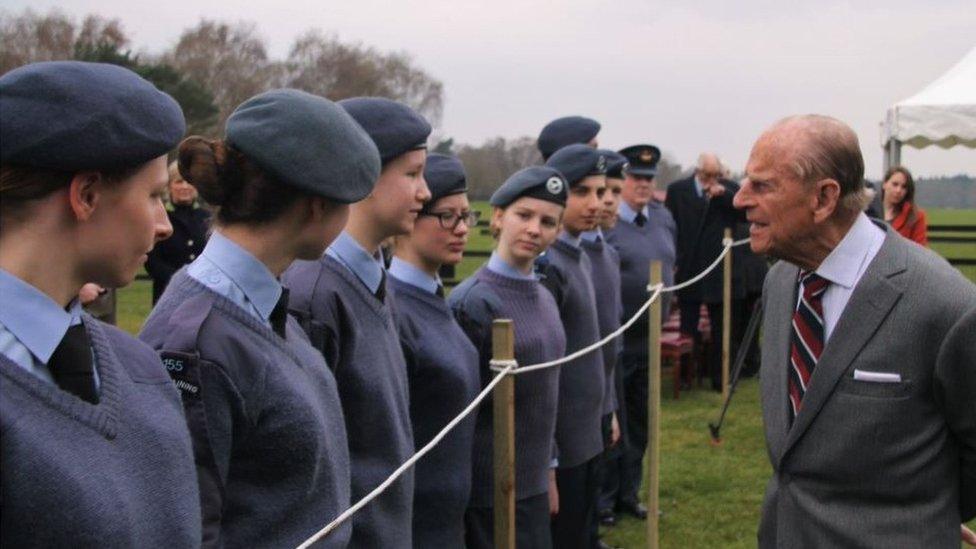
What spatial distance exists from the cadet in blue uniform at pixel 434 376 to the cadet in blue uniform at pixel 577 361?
4.64ft

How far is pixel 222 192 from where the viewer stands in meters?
2.47

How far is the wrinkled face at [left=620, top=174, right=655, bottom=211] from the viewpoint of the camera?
8086 mm

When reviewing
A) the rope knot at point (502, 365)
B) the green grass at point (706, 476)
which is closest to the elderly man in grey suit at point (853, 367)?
the rope knot at point (502, 365)

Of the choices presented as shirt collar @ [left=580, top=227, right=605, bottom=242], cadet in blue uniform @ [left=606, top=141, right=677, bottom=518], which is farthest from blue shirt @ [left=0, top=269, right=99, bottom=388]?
cadet in blue uniform @ [left=606, top=141, right=677, bottom=518]

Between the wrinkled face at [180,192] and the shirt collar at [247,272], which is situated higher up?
the shirt collar at [247,272]

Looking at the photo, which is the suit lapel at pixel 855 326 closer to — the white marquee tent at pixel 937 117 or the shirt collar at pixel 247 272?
the shirt collar at pixel 247 272

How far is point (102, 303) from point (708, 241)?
5.61m

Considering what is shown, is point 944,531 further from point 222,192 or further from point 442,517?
point 222,192

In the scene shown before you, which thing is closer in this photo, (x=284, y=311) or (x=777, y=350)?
(x=284, y=311)

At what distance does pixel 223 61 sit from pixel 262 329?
37613 mm

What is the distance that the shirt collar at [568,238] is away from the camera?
5.79 m

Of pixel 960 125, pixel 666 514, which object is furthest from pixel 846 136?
pixel 960 125

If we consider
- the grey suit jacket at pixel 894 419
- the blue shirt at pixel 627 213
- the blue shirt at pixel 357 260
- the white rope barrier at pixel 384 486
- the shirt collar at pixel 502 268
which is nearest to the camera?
the white rope barrier at pixel 384 486

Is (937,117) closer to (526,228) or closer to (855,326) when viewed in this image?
(526,228)
